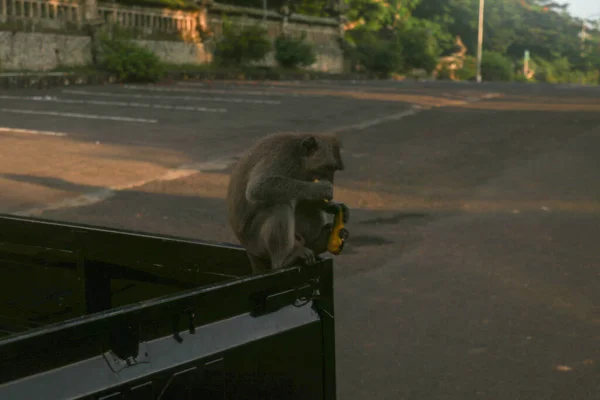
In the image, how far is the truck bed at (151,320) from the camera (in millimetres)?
1653

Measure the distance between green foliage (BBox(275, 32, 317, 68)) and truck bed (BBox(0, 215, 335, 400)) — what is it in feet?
119

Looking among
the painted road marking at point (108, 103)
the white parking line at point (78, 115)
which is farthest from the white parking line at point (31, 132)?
the painted road marking at point (108, 103)

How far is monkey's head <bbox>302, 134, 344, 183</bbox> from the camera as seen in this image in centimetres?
310

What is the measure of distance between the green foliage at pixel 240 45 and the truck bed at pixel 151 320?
107 feet

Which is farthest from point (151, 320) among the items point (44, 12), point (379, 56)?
point (379, 56)

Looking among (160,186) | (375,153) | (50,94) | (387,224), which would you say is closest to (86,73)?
(50,94)

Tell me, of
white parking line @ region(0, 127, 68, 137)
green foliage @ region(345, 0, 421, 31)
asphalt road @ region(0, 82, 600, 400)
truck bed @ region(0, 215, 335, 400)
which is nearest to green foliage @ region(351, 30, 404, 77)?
green foliage @ region(345, 0, 421, 31)

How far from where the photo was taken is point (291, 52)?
38.4 meters

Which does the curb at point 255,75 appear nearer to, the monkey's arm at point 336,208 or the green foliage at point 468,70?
the green foliage at point 468,70

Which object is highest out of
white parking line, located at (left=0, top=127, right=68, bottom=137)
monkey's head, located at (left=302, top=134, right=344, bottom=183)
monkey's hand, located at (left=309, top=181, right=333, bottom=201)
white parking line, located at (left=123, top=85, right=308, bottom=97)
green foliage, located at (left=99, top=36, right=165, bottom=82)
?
green foliage, located at (left=99, top=36, right=165, bottom=82)

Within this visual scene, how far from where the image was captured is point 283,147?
3119mm

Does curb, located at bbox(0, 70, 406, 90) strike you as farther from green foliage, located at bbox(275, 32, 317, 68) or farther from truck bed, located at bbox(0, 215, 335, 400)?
truck bed, located at bbox(0, 215, 335, 400)

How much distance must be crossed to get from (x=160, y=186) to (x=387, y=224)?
3160mm

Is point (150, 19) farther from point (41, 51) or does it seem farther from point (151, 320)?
point (151, 320)
